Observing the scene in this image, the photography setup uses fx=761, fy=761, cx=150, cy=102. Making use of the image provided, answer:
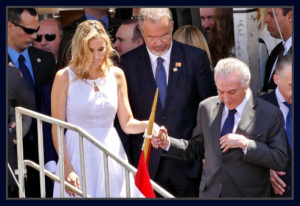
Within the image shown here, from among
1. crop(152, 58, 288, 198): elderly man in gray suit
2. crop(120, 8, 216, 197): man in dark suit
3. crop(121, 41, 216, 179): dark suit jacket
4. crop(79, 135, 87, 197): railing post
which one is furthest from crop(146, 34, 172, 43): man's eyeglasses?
crop(79, 135, 87, 197): railing post

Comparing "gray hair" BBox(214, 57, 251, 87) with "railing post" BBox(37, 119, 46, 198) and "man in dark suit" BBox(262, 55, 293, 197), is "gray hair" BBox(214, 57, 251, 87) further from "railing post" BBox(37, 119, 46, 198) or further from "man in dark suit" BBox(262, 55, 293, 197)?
"railing post" BBox(37, 119, 46, 198)

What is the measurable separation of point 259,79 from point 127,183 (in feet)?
5.99

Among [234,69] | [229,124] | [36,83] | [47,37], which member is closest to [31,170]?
[36,83]

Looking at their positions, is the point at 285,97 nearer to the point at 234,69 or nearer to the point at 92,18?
the point at 234,69

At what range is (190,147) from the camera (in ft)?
21.9

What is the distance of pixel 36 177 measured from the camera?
24.2 ft

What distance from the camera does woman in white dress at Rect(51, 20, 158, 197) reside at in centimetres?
676

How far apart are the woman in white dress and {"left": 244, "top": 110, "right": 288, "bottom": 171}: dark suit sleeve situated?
42.0 inches

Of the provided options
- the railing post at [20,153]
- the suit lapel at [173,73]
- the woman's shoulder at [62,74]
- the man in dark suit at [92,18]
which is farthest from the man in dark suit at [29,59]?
the suit lapel at [173,73]

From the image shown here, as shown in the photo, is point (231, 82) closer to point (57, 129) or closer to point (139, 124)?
point (139, 124)

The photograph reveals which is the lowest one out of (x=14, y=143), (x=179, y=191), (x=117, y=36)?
(x=179, y=191)

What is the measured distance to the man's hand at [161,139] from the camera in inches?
258

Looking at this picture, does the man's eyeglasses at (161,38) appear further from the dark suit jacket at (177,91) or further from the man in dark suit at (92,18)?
the man in dark suit at (92,18)

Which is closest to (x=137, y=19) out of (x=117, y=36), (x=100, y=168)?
(x=117, y=36)
